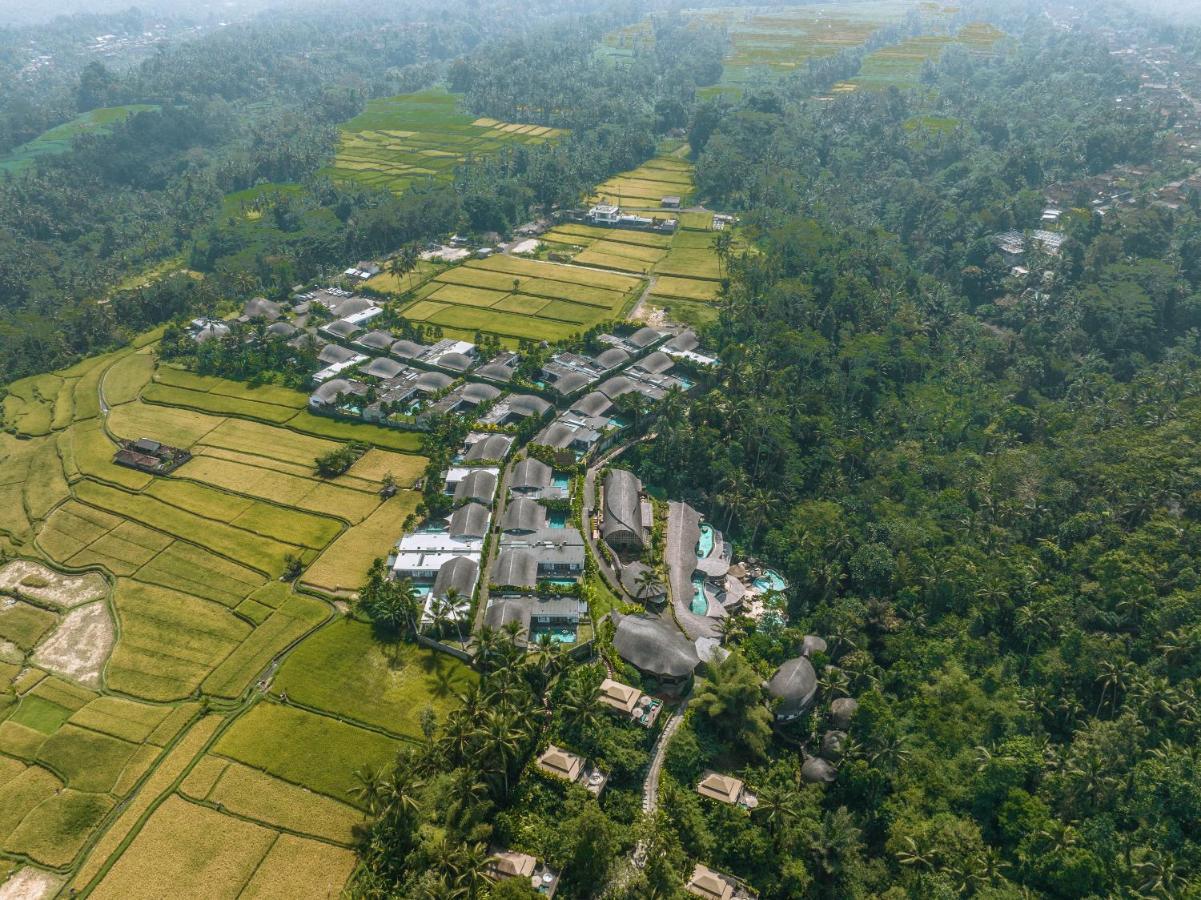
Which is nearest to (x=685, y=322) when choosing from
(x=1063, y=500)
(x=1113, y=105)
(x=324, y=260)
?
(x=1063, y=500)

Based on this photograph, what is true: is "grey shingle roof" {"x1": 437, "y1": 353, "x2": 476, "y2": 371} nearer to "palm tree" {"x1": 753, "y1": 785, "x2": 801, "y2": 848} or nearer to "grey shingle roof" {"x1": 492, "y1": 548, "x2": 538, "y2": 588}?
"grey shingle roof" {"x1": 492, "y1": 548, "x2": 538, "y2": 588}

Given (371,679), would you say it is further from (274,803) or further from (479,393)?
(479,393)

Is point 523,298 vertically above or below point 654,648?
above

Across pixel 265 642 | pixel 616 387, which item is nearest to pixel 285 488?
pixel 265 642

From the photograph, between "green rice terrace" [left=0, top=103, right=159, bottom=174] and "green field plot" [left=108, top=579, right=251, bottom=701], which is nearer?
"green field plot" [left=108, top=579, right=251, bottom=701]

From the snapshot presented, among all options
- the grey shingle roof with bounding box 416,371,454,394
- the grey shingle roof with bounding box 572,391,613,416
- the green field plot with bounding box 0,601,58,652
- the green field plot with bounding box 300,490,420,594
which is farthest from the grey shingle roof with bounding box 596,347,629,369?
the green field plot with bounding box 0,601,58,652

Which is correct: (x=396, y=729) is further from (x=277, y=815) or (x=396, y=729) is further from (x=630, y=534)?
(x=630, y=534)
